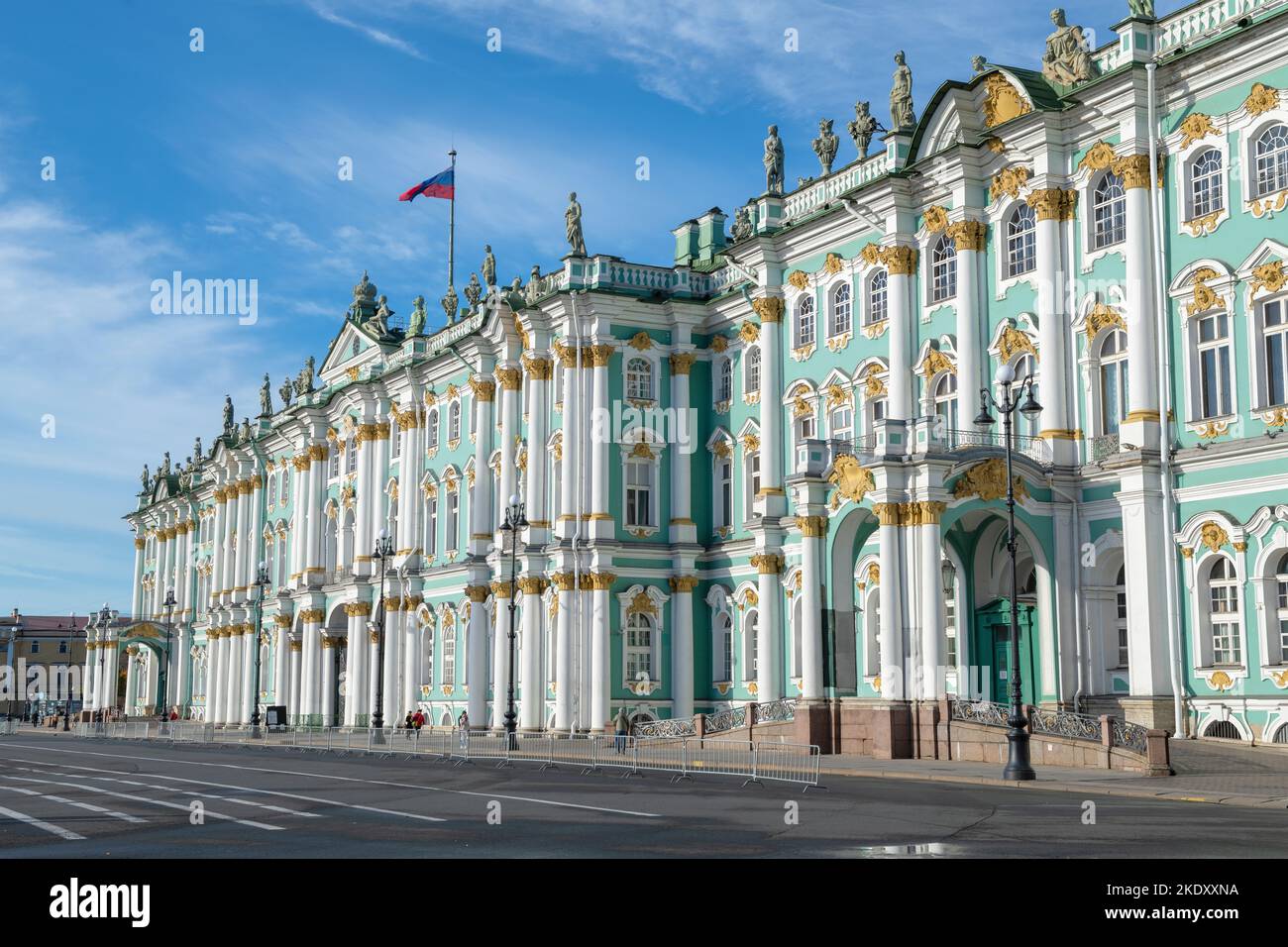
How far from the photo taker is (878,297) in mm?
45094

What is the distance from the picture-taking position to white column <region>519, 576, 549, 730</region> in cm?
5441

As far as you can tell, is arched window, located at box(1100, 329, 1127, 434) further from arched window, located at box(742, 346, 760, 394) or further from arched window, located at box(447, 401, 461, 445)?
arched window, located at box(447, 401, 461, 445)

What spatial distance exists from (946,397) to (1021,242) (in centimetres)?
478

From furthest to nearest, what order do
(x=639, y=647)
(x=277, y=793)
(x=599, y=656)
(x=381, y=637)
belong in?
(x=381, y=637) < (x=639, y=647) < (x=599, y=656) < (x=277, y=793)

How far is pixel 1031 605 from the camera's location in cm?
3900

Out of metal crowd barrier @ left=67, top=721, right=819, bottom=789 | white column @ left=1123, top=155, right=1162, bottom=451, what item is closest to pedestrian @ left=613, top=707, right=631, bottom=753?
metal crowd barrier @ left=67, top=721, right=819, bottom=789

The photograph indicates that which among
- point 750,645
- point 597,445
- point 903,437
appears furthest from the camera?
point 597,445

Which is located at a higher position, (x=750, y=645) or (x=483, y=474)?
(x=483, y=474)

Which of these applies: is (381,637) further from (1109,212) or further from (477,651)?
A: (1109,212)

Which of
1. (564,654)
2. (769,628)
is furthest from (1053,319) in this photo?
(564,654)

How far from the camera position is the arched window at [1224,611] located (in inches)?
1319

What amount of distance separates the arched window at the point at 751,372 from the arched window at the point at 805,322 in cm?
300

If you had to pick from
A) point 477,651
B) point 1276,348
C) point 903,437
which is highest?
point 1276,348
